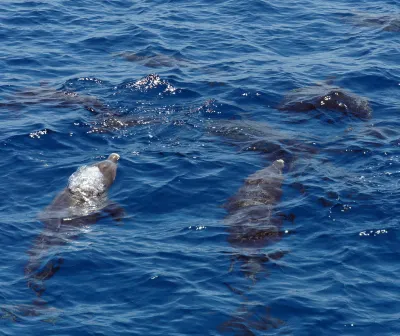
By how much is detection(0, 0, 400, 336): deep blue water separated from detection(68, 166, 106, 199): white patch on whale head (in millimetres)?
473

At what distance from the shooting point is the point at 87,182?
19.3m

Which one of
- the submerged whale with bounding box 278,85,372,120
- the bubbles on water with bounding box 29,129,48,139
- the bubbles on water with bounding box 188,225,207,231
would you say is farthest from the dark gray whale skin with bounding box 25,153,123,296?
the submerged whale with bounding box 278,85,372,120

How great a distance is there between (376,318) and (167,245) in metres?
4.59

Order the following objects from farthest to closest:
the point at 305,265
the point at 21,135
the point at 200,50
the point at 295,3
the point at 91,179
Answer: the point at 295,3 < the point at 200,50 < the point at 21,135 < the point at 91,179 < the point at 305,265

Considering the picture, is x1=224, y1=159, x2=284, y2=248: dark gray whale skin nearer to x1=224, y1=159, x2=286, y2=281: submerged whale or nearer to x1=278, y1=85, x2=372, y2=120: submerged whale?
x1=224, y1=159, x2=286, y2=281: submerged whale

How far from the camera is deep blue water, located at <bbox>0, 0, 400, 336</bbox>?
15062 mm

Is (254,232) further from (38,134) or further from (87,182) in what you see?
(38,134)

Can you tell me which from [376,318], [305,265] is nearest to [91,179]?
[305,265]

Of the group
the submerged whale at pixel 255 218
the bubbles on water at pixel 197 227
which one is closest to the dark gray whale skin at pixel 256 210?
the submerged whale at pixel 255 218

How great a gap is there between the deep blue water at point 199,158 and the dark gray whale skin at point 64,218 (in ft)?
0.67

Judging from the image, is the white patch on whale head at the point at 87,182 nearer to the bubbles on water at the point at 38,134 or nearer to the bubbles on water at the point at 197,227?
the bubbles on water at the point at 38,134

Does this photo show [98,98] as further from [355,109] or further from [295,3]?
[295,3]

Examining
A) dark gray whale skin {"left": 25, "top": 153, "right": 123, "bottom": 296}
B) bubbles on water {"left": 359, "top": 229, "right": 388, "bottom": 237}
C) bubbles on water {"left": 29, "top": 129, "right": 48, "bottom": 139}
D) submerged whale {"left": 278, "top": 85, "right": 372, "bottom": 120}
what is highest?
submerged whale {"left": 278, "top": 85, "right": 372, "bottom": 120}

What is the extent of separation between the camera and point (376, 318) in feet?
48.4
